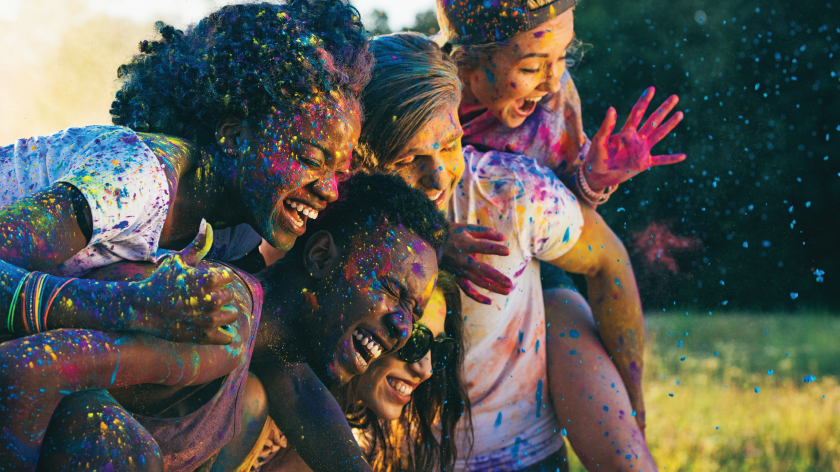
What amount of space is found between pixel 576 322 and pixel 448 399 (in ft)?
2.19

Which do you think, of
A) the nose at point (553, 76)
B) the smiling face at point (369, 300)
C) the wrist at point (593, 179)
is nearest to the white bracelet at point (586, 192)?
the wrist at point (593, 179)

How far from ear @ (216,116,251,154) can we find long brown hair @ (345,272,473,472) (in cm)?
107

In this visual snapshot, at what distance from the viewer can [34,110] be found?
8.88 ft

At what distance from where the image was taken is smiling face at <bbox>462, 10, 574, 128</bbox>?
109 inches

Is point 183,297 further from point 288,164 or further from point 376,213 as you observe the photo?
point 376,213

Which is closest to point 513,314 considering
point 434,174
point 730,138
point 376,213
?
point 434,174

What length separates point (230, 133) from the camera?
202 cm

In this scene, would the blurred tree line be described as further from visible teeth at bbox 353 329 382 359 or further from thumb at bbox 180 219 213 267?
thumb at bbox 180 219 213 267

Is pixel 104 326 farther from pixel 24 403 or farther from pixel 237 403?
pixel 237 403

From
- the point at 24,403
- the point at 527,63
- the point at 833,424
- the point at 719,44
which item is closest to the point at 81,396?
the point at 24,403

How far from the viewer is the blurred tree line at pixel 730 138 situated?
244 inches

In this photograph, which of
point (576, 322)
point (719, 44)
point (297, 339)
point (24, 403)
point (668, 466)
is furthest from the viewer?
point (719, 44)

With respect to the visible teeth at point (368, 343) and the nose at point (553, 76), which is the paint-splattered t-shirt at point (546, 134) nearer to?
the nose at point (553, 76)

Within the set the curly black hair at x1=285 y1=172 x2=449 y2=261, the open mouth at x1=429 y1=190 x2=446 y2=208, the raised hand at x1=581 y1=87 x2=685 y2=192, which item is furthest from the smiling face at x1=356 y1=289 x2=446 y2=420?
the raised hand at x1=581 y1=87 x2=685 y2=192
